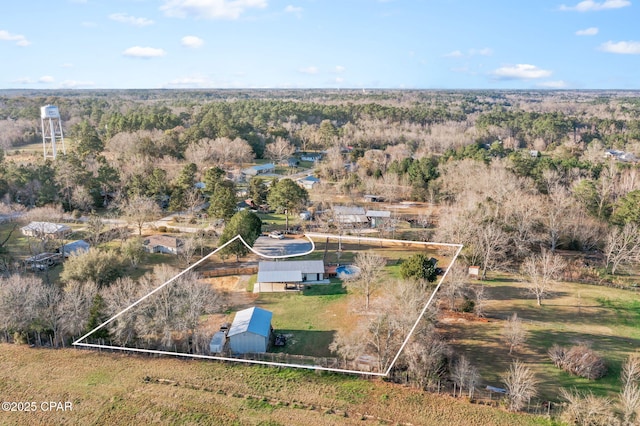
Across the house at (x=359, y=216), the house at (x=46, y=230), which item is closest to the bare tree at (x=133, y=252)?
the house at (x=46, y=230)

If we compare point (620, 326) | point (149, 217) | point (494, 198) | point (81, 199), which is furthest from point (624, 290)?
point (81, 199)

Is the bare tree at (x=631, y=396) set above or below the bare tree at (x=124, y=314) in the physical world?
below

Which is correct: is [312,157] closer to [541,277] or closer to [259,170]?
[259,170]

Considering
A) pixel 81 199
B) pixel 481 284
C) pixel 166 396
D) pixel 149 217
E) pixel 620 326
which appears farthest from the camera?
pixel 81 199

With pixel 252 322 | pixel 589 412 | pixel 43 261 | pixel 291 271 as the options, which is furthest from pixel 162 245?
pixel 589 412

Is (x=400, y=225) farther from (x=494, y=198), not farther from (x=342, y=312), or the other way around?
(x=342, y=312)

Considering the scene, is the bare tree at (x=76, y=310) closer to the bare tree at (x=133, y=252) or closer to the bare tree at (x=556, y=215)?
the bare tree at (x=133, y=252)
